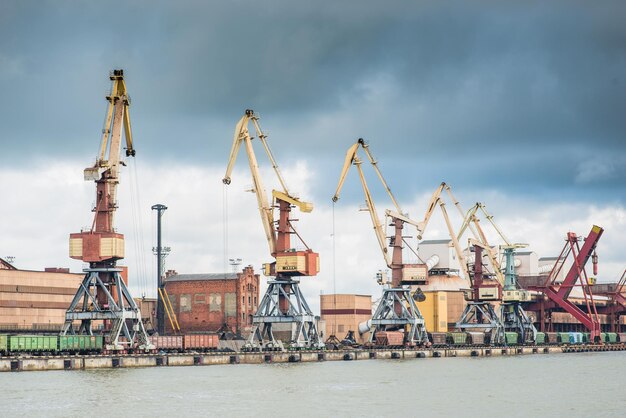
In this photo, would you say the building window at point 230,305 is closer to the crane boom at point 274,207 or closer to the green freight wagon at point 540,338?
the crane boom at point 274,207

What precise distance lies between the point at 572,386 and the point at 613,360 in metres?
49.5

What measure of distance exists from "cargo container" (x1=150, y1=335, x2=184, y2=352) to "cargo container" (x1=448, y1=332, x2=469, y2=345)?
5598cm

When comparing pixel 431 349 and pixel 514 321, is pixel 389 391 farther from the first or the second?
pixel 514 321

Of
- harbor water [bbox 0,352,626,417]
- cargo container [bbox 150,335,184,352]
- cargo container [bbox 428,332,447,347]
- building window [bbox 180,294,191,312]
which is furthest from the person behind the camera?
cargo container [bbox 428,332,447,347]

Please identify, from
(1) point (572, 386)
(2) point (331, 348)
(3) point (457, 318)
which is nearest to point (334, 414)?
(1) point (572, 386)

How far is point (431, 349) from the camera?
145 metres

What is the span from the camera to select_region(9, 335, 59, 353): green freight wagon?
333 ft

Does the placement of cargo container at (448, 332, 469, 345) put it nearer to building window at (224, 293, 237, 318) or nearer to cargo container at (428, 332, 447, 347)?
cargo container at (428, 332, 447, 347)

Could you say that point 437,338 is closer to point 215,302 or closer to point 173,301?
point 215,302

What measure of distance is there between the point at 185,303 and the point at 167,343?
127 ft

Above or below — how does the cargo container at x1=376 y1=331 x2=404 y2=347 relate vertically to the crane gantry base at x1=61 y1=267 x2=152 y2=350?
below

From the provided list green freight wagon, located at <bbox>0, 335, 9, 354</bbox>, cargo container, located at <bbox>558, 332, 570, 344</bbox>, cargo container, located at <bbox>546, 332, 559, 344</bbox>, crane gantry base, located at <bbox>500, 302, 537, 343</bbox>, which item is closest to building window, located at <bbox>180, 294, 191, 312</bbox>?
crane gantry base, located at <bbox>500, 302, 537, 343</bbox>

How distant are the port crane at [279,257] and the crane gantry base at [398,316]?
19441mm

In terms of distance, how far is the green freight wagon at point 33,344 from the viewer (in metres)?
101
